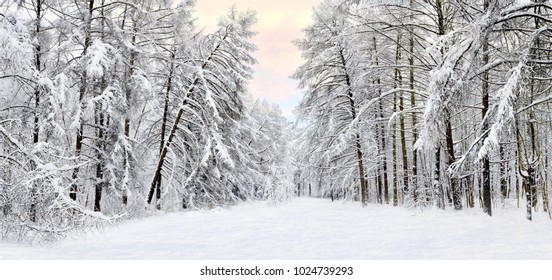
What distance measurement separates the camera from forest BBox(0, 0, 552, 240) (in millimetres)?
6902

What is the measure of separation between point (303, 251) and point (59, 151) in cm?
582

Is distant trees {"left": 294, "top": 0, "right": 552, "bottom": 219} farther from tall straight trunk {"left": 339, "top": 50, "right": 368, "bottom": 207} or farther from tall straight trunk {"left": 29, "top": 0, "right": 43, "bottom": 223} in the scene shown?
tall straight trunk {"left": 29, "top": 0, "right": 43, "bottom": 223}

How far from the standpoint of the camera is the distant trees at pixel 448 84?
276 inches

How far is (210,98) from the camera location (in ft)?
47.9

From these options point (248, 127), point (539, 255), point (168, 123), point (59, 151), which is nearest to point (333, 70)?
point (248, 127)

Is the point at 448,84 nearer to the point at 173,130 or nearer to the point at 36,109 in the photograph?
the point at 36,109

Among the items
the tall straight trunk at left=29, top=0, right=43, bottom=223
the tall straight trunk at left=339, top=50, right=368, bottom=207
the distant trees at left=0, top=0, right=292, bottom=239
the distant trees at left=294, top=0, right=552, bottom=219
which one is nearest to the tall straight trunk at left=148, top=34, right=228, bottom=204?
the distant trees at left=0, top=0, right=292, bottom=239

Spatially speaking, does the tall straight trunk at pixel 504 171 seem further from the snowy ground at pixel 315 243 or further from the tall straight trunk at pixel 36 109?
the tall straight trunk at pixel 36 109

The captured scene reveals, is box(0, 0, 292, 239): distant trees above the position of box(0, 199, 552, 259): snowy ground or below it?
above

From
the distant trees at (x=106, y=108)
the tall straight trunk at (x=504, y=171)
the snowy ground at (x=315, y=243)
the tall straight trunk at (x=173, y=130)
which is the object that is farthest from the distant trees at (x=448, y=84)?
the tall straight trunk at (x=173, y=130)

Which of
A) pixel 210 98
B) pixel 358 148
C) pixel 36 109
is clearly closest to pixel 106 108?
pixel 36 109

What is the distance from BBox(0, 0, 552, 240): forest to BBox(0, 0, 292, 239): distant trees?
4 centimetres

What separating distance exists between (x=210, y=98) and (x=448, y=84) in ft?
29.7
